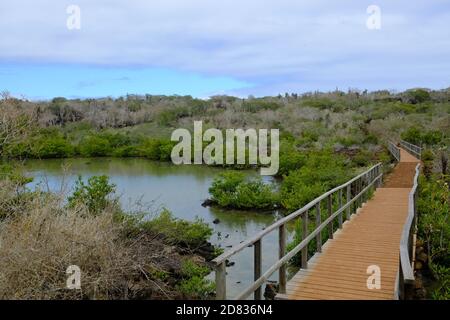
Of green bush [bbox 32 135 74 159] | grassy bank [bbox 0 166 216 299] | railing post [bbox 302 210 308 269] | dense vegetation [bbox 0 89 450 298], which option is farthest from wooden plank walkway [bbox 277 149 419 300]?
green bush [bbox 32 135 74 159]

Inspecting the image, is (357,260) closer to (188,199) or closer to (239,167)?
(188,199)

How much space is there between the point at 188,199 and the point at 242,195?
341 centimetres

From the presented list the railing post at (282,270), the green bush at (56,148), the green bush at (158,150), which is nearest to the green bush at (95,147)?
the green bush at (56,148)

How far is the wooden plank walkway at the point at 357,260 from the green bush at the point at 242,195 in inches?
388

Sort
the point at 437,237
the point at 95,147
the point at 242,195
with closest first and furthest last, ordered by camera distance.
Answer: the point at 437,237, the point at 242,195, the point at 95,147

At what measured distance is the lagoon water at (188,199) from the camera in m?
13.3

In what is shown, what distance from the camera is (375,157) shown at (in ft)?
117

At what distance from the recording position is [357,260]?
8.12 meters

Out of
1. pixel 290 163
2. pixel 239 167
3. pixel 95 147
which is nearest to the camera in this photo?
pixel 290 163

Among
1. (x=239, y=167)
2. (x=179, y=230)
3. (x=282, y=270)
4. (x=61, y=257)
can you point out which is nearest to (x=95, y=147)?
(x=239, y=167)

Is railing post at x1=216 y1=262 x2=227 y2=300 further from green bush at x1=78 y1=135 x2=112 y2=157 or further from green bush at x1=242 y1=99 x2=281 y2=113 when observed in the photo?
green bush at x1=242 y1=99 x2=281 y2=113

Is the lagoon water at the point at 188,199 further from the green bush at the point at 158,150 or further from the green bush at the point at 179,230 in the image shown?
the green bush at the point at 158,150

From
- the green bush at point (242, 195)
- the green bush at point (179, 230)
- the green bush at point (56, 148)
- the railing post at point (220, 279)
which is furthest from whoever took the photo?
the green bush at point (56, 148)

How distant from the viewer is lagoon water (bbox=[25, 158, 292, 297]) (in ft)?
43.8
